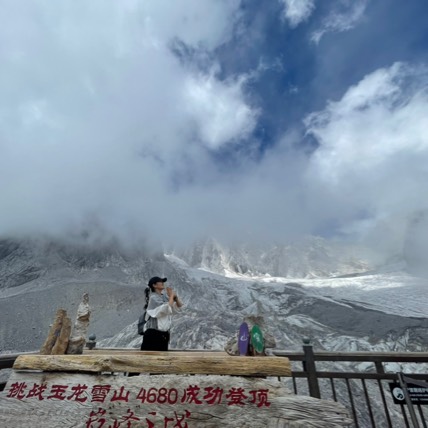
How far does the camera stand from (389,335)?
22.6 meters

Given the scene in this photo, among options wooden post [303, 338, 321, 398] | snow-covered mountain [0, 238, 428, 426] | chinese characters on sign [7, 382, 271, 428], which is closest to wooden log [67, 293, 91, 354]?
chinese characters on sign [7, 382, 271, 428]

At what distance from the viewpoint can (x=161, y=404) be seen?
2.09 m

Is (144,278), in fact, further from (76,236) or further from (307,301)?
(307,301)

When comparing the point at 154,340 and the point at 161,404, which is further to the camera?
the point at 154,340

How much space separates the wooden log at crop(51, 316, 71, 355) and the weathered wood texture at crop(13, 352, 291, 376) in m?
0.33

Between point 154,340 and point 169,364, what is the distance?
1.18 metres

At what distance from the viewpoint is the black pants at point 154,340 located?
3309 millimetres

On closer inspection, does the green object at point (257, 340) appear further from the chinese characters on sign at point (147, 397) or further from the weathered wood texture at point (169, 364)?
the chinese characters on sign at point (147, 397)

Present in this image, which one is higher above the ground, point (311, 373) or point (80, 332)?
point (80, 332)

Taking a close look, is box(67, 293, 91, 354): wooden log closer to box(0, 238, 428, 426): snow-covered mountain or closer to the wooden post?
the wooden post

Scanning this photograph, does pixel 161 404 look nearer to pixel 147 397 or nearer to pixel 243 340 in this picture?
pixel 147 397

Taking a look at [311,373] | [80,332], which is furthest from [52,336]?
[311,373]

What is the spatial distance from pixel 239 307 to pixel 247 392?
31.7m

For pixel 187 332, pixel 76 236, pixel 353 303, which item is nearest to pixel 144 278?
pixel 76 236
